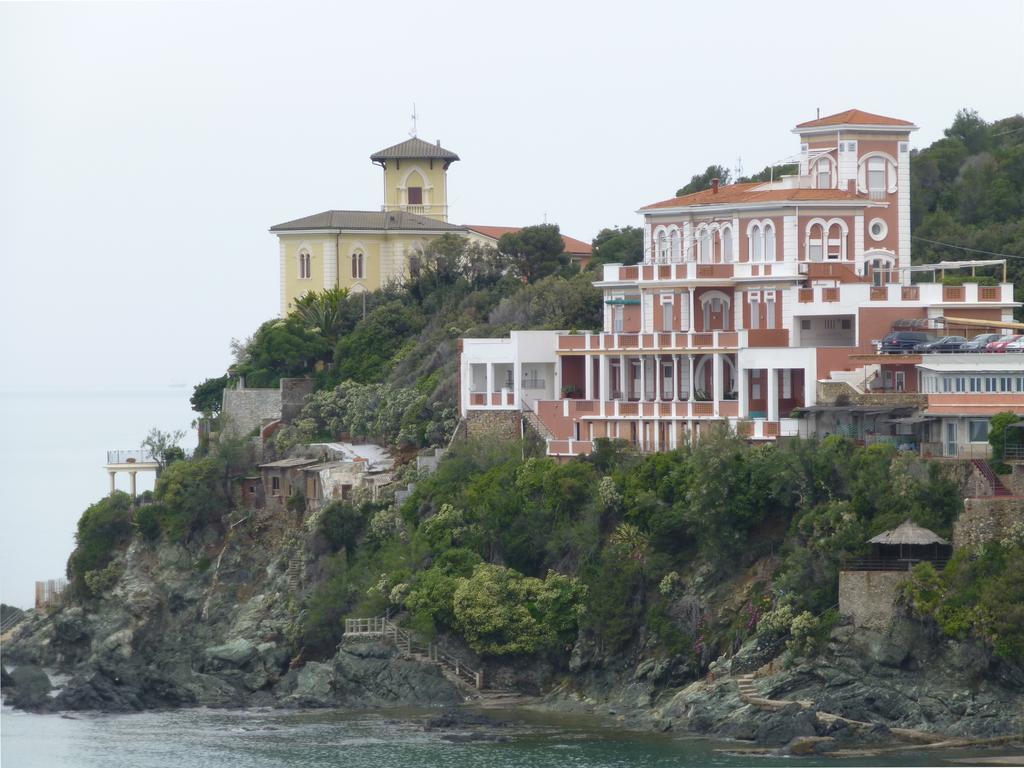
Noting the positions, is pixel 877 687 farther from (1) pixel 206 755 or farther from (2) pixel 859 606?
(1) pixel 206 755

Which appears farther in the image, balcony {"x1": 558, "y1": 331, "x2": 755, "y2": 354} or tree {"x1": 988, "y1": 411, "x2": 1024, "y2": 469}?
balcony {"x1": 558, "y1": 331, "x2": 755, "y2": 354}

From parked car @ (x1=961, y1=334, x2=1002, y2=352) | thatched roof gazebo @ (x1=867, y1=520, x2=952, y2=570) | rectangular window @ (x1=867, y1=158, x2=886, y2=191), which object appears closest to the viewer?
thatched roof gazebo @ (x1=867, y1=520, x2=952, y2=570)

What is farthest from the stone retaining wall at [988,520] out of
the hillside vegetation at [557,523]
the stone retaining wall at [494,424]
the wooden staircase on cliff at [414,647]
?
the stone retaining wall at [494,424]

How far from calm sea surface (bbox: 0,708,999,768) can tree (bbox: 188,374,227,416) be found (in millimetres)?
28239

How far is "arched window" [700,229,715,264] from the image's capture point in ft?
291

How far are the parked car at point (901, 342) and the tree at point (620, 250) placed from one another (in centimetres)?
2636

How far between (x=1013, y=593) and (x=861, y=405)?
37.6 ft

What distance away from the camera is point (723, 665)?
72.8 meters

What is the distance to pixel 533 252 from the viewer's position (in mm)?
106750

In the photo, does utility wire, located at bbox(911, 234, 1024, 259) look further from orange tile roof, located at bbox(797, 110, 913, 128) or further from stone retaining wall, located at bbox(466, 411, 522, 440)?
stone retaining wall, located at bbox(466, 411, 522, 440)

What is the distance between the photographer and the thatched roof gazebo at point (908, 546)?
70562 millimetres

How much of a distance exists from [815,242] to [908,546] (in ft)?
59.3

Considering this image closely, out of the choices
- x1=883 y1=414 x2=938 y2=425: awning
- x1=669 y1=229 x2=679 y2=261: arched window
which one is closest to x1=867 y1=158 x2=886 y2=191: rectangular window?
x1=669 y1=229 x2=679 y2=261: arched window

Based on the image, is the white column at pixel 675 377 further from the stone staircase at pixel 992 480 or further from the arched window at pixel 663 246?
the stone staircase at pixel 992 480
